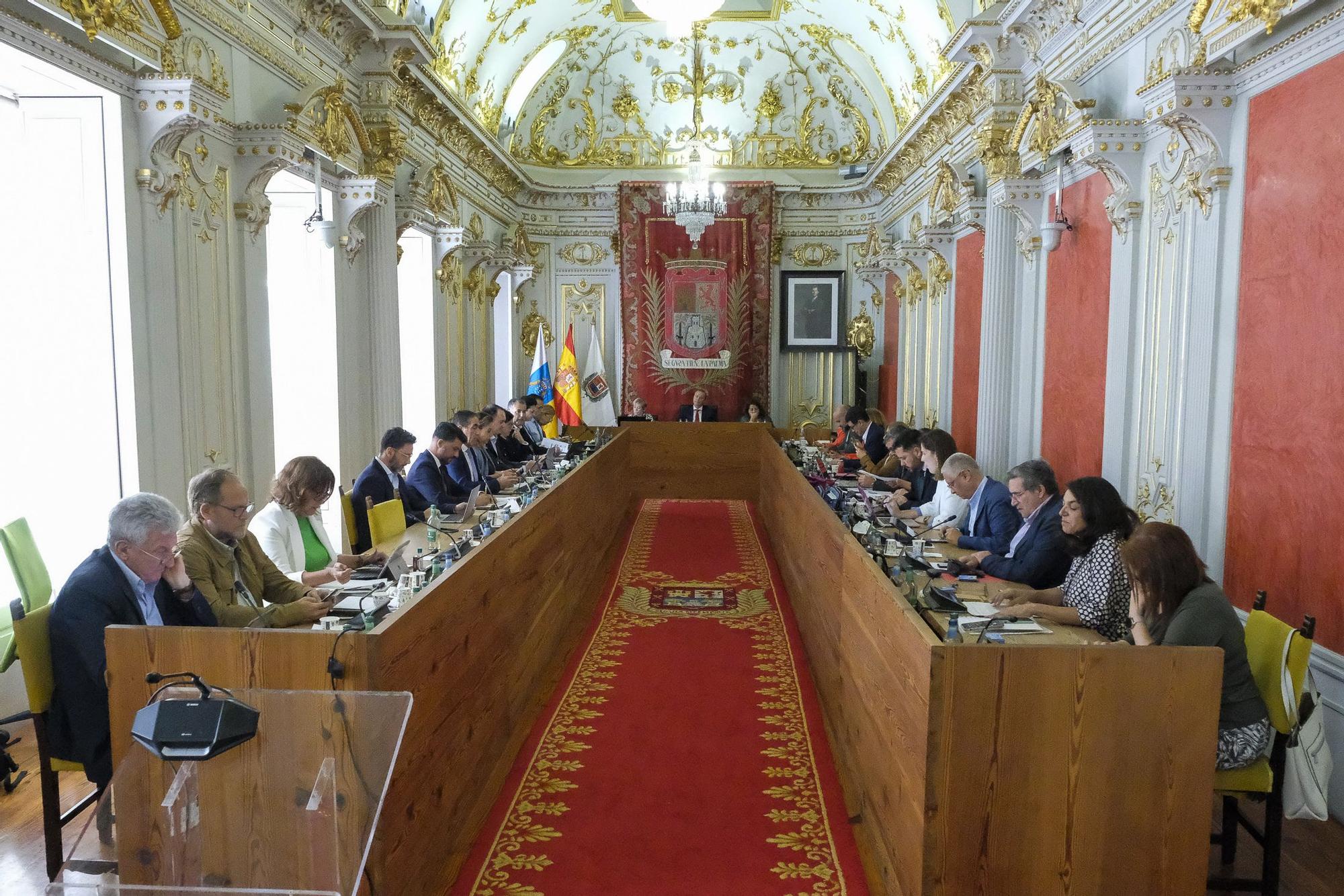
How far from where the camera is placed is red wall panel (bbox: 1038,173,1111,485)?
19.0 feet

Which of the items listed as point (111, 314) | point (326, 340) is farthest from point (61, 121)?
point (326, 340)

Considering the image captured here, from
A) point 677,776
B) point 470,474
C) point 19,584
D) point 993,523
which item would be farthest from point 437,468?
point 993,523

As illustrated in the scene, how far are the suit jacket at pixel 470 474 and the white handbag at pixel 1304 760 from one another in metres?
5.23

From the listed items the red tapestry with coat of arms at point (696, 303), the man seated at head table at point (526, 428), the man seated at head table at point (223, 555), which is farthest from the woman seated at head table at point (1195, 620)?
the red tapestry with coat of arms at point (696, 303)

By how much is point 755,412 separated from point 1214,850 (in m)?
9.81

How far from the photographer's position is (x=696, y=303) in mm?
13742

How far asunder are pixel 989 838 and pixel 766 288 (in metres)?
12.0

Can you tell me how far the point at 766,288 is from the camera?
13.8 metres

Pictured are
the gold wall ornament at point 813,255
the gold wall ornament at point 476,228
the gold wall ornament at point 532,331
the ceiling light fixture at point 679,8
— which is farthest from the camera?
the gold wall ornament at point 813,255

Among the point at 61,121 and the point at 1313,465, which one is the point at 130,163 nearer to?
the point at 61,121

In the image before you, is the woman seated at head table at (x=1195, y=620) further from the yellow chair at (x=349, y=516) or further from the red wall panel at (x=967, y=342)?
the red wall panel at (x=967, y=342)

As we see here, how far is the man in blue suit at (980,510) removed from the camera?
491 cm

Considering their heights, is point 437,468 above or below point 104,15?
below

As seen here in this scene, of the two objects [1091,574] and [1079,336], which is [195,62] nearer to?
[1091,574]
